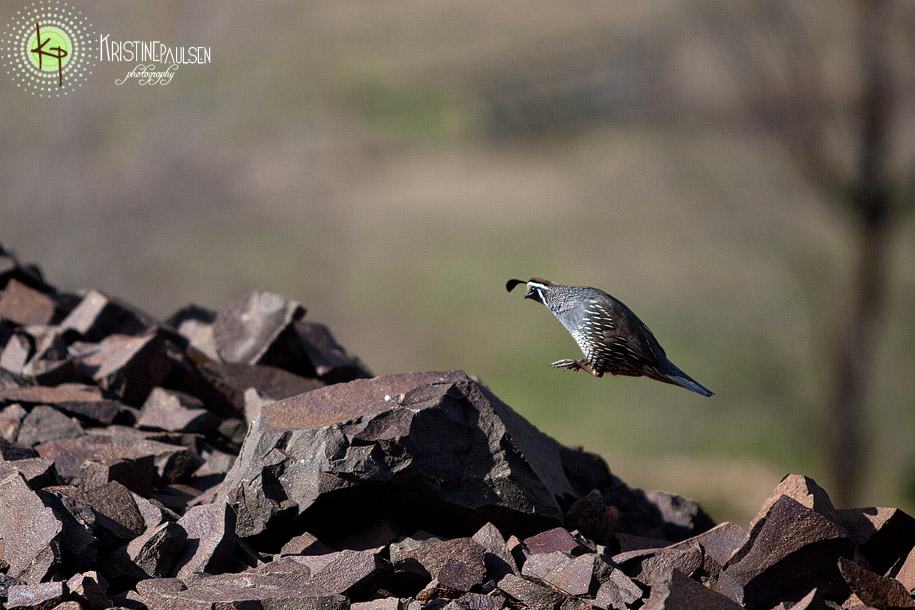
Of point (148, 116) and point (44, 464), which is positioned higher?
point (148, 116)

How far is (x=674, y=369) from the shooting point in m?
3.81

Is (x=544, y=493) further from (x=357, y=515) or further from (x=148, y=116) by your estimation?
(x=148, y=116)

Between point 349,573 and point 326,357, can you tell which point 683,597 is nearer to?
point 349,573

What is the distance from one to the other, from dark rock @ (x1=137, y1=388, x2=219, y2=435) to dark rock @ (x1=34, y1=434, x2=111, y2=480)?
0.32 metres

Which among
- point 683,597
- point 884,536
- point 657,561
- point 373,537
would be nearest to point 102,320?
point 373,537

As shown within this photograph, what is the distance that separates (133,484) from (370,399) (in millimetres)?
1041

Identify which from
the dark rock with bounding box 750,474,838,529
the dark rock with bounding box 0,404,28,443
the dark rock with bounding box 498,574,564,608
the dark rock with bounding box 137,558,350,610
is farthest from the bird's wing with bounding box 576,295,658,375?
the dark rock with bounding box 0,404,28,443

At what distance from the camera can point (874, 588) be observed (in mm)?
2928

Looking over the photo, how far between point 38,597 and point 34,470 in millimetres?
844

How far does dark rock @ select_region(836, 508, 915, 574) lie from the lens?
132 inches

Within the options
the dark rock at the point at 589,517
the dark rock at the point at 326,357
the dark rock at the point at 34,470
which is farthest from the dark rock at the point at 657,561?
the dark rock at the point at 326,357

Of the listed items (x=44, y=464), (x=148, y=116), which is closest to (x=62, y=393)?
(x=44, y=464)

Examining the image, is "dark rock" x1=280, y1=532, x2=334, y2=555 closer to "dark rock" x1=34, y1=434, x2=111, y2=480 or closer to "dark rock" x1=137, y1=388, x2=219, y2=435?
"dark rock" x1=34, y1=434, x2=111, y2=480

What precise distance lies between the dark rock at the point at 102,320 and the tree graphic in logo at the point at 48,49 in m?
3.19
